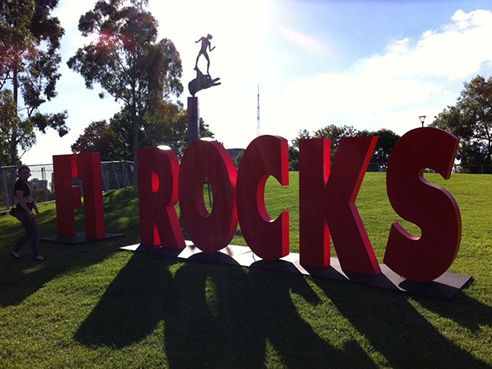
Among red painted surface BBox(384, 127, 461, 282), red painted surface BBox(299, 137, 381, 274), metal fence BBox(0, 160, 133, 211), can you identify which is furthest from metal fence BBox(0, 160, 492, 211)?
red painted surface BBox(384, 127, 461, 282)

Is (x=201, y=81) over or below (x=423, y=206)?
over

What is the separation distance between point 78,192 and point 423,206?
8782 mm

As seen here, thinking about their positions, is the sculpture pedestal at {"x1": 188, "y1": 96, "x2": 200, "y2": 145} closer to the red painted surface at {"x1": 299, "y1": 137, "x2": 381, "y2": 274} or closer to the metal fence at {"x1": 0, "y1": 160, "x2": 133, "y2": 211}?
the red painted surface at {"x1": 299, "y1": 137, "x2": 381, "y2": 274}

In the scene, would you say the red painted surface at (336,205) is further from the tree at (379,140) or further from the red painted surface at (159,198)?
the tree at (379,140)

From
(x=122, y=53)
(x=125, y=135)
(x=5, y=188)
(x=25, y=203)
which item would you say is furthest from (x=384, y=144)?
(x=25, y=203)

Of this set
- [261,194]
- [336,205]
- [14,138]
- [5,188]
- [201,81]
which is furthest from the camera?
[14,138]

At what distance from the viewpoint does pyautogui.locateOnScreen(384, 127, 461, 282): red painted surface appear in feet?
17.3

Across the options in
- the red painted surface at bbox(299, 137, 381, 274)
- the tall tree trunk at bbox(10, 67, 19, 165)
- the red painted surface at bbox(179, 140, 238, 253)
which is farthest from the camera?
the tall tree trunk at bbox(10, 67, 19, 165)

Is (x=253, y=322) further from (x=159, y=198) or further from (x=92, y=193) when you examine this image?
(x=92, y=193)

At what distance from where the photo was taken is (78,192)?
10727 mm

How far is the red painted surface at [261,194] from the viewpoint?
683 cm

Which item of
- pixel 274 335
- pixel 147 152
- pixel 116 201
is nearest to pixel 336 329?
pixel 274 335

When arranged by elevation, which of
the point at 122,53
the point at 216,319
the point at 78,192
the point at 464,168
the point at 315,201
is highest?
the point at 122,53

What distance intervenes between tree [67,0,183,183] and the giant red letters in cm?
1723
